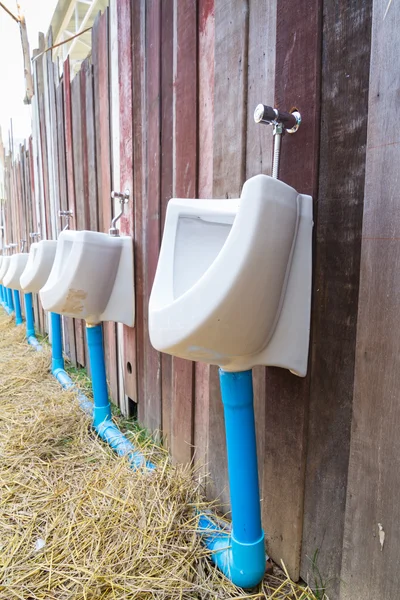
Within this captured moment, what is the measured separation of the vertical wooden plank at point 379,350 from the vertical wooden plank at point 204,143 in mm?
484

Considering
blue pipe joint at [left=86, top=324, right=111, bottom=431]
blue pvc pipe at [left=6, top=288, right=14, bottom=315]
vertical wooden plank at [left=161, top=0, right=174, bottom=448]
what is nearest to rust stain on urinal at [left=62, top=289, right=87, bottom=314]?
blue pipe joint at [left=86, top=324, right=111, bottom=431]

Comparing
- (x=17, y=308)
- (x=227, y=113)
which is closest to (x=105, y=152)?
(x=227, y=113)

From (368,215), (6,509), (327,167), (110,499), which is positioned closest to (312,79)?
(327,167)

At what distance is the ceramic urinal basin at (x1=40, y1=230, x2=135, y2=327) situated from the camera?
1.42m

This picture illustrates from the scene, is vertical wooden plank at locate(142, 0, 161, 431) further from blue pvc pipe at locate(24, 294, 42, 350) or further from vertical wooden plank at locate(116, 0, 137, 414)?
blue pvc pipe at locate(24, 294, 42, 350)

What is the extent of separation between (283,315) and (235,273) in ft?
0.58

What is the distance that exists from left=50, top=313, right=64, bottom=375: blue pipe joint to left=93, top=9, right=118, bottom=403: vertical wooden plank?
0.50m

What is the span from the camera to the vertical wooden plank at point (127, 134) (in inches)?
59.0

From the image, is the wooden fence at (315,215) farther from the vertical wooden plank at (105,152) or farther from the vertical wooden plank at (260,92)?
the vertical wooden plank at (105,152)

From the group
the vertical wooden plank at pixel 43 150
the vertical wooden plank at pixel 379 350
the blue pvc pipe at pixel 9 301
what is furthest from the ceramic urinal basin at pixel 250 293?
the blue pvc pipe at pixel 9 301

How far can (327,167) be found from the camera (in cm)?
73

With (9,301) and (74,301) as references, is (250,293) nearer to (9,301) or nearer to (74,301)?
(74,301)

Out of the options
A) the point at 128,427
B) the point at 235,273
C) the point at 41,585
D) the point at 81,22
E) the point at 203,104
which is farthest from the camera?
the point at 81,22

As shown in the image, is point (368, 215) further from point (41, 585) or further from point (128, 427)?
point (128, 427)
